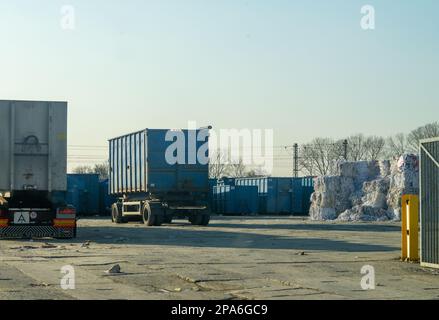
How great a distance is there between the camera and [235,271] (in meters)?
13.7

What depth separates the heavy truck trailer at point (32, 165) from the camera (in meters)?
21.6

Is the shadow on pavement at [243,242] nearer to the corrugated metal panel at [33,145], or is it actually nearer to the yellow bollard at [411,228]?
the corrugated metal panel at [33,145]

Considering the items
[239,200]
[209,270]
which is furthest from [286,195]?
[209,270]

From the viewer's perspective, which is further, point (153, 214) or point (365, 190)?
point (365, 190)

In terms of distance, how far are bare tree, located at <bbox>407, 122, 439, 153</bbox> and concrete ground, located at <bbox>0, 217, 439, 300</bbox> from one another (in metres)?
59.7

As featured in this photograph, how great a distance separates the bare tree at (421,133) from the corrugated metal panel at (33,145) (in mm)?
61400

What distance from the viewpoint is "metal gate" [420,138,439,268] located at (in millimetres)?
14367

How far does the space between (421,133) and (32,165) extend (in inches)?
2607

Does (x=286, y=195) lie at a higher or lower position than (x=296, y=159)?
lower

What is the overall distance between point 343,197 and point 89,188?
18462 millimetres

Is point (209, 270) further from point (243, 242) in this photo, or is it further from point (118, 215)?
point (118, 215)

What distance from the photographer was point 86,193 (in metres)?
51.2
